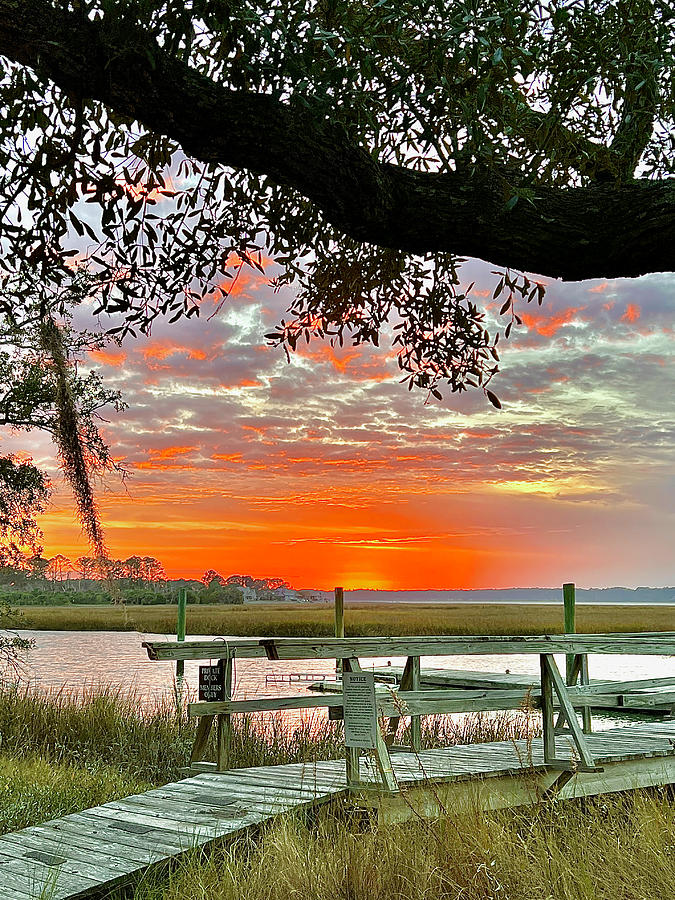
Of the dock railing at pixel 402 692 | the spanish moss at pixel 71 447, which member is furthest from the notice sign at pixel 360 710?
the spanish moss at pixel 71 447

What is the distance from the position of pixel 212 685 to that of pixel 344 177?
4516 mm

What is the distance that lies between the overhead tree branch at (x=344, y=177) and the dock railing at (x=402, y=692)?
2908 mm

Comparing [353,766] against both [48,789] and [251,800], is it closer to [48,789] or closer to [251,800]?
[251,800]

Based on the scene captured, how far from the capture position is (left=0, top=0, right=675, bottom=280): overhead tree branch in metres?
3.03

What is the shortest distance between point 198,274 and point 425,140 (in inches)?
46.3

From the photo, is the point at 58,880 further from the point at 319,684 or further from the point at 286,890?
the point at 319,684

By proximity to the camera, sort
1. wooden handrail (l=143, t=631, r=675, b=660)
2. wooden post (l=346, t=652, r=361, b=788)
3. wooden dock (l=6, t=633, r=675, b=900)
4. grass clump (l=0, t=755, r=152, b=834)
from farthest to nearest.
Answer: grass clump (l=0, t=755, r=152, b=834) → wooden handrail (l=143, t=631, r=675, b=660) → wooden post (l=346, t=652, r=361, b=788) → wooden dock (l=6, t=633, r=675, b=900)

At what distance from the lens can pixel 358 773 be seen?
5.74 metres

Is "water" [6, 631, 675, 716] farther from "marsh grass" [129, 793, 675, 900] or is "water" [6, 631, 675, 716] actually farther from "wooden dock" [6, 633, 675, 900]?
"marsh grass" [129, 793, 675, 900]

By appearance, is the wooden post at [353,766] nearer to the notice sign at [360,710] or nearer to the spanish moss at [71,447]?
the notice sign at [360,710]

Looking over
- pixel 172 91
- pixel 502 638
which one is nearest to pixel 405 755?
pixel 502 638

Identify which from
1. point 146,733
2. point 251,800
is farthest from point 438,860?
point 146,733

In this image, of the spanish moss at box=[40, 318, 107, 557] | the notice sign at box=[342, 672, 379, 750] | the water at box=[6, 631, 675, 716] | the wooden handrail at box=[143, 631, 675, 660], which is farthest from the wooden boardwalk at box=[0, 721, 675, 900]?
the water at box=[6, 631, 675, 716]

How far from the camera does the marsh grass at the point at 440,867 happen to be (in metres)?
4.16
